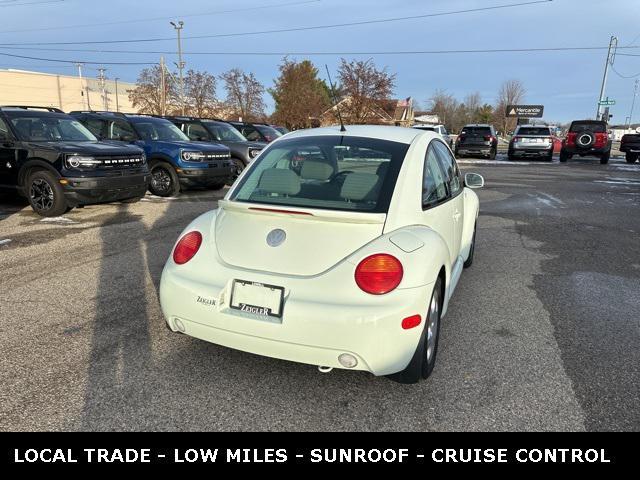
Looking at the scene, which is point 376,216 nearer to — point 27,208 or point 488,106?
point 27,208

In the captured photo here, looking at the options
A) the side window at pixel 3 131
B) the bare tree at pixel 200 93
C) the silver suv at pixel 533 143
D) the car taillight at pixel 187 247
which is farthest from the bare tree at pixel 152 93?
the car taillight at pixel 187 247

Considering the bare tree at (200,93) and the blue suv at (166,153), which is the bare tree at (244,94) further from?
the blue suv at (166,153)

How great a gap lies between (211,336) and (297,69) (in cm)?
4344

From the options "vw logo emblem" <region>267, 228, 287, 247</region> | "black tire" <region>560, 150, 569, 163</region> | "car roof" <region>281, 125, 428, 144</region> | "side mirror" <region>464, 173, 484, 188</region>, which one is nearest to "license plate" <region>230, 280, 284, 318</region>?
"vw logo emblem" <region>267, 228, 287, 247</region>

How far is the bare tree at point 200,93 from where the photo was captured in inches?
1763

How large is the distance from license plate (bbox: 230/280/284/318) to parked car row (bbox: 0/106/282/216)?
19.5 feet

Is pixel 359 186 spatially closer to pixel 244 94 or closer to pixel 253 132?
pixel 253 132

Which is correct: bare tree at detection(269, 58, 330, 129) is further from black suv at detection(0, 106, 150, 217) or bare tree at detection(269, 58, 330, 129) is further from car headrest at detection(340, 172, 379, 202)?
car headrest at detection(340, 172, 379, 202)

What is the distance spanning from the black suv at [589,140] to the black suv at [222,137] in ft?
56.8

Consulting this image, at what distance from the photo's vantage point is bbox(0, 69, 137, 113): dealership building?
7281 cm

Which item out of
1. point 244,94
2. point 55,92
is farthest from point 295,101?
point 55,92

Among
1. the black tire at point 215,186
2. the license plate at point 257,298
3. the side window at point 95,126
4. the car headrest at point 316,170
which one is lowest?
the black tire at point 215,186

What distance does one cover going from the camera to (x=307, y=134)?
12.7 ft

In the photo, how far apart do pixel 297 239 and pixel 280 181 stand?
0.78 m
